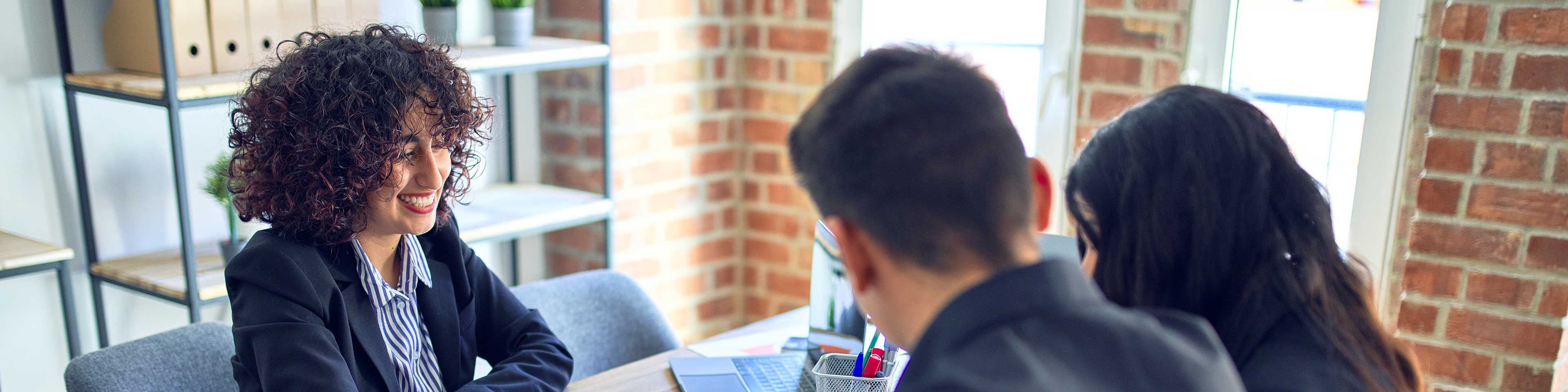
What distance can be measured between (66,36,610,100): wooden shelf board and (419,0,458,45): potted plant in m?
0.04

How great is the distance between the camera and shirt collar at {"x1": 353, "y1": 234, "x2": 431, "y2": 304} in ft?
4.70

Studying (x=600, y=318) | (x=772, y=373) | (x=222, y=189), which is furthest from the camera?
(x=222, y=189)

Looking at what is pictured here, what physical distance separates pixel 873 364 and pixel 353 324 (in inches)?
25.4

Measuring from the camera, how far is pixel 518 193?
2.65 m

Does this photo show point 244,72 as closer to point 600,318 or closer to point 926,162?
point 600,318

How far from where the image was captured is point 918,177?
2.28 feet

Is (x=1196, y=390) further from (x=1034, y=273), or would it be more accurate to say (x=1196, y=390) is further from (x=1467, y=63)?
(x=1467, y=63)

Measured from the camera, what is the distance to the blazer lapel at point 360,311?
4.58 feet

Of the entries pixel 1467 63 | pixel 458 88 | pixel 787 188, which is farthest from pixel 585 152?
pixel 1467 63

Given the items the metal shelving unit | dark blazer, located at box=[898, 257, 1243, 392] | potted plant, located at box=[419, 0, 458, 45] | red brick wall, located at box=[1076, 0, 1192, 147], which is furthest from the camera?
red brick wall, located at box=[1076, 0, 1192, 147]

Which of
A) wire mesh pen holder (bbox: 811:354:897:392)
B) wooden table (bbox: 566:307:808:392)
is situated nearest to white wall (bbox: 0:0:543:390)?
wooden table (bbox: 566:307:808:392)

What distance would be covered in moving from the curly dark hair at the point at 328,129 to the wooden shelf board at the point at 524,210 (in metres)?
0.78

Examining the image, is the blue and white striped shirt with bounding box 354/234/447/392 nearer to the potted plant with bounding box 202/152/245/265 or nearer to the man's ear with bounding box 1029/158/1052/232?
the potted plant with bounding box 202/152/245/265

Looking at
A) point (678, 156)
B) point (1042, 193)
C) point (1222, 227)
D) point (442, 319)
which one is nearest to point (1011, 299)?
point (1042, 193)
